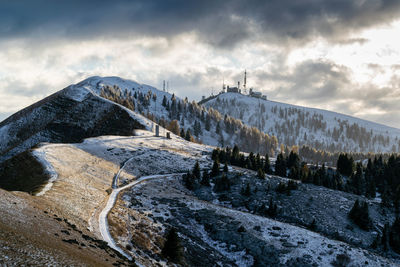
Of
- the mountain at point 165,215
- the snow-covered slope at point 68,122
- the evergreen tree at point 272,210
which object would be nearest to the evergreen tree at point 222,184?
the mountain at point 165,215

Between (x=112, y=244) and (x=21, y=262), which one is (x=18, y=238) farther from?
(x=112, y=244)

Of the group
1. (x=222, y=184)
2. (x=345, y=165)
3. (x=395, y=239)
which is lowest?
(x=395, y=239)

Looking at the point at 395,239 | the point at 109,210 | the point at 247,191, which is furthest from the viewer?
the point at 247,191

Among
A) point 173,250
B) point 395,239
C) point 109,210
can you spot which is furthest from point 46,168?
point 395,239

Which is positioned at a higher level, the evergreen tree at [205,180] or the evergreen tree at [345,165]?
the evergreen tree at [345,165]

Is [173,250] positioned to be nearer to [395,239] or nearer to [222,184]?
[222,184]

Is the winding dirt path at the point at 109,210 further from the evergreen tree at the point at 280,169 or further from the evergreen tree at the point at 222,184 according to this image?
the evergreen tree at the point at 280,169

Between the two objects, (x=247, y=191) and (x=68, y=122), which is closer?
(x=247, y=191)

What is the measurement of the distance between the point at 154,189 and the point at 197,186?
47.3ft

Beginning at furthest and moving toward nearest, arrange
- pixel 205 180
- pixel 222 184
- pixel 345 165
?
pixel 345 165, pixel 205 180, pixel 222 184

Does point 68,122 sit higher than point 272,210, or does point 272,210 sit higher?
point 68,122

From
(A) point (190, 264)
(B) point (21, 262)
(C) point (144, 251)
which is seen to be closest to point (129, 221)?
(C) point (144, 251)

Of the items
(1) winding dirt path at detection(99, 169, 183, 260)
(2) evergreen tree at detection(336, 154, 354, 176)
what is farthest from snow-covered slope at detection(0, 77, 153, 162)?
(2) evergreen tree at detection(336, 154, 354, 176)

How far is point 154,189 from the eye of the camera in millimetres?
59375
